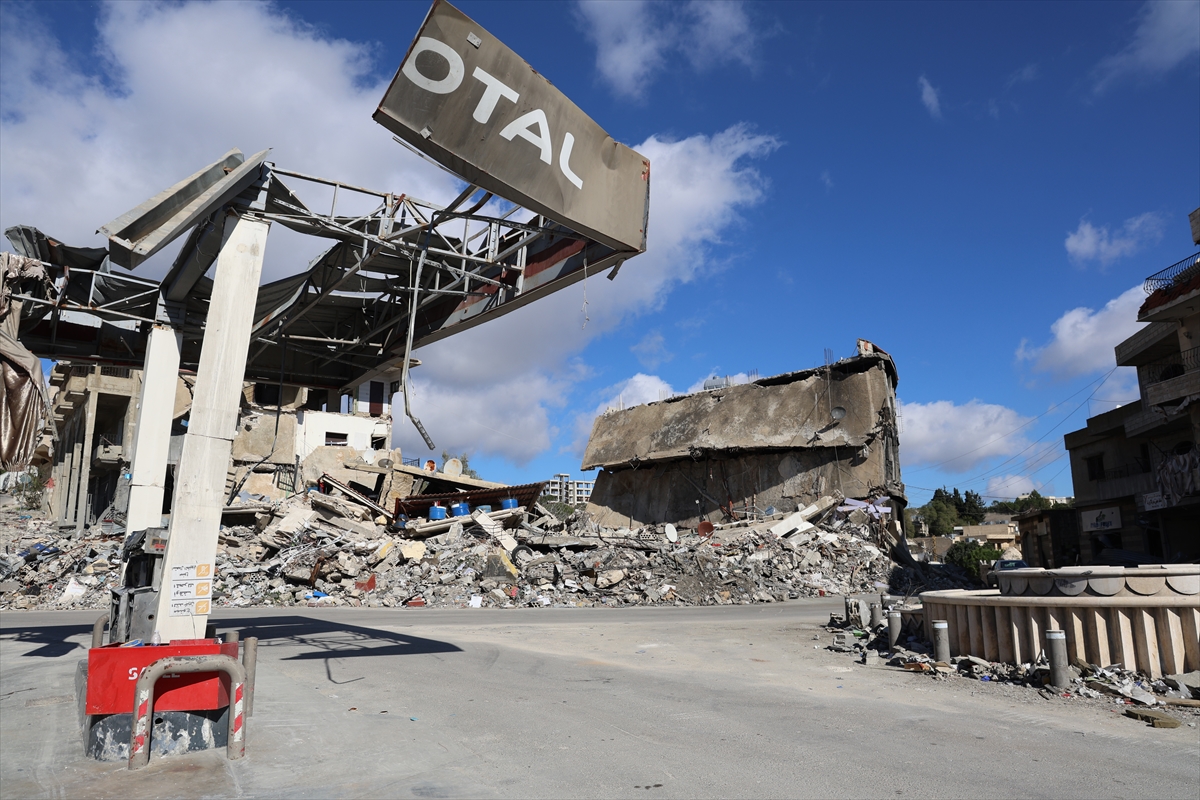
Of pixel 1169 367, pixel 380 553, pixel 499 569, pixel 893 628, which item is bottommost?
pixel 893 628

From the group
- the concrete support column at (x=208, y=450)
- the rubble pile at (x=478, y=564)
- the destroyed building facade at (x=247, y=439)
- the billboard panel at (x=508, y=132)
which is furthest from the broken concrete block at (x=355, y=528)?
the billboard panel at (x=508, y=132)

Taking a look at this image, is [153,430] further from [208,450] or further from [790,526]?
[790,526]

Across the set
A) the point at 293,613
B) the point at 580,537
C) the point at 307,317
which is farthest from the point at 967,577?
the point at 307,317

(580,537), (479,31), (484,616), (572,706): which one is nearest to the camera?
(479,31)

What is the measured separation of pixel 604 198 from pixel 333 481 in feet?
102

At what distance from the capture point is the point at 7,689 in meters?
8.51

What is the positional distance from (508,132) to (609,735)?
5653mm

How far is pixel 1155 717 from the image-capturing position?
272 inches

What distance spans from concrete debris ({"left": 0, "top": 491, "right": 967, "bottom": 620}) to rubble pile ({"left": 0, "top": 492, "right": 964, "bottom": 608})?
2.1 inches

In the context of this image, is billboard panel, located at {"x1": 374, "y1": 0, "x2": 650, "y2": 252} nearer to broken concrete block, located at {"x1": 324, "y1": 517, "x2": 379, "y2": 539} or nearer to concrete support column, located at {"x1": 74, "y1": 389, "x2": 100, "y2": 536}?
broken concrete block, located at {"x1": 324, "y1": 517, "x2": 379, "y2": 539}

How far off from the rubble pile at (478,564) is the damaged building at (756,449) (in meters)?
5.22

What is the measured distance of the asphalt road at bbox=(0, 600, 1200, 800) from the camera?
16.6 feet

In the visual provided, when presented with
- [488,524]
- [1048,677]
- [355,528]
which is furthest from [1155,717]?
[355,528]

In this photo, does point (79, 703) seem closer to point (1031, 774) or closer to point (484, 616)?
point (1031, 774)
